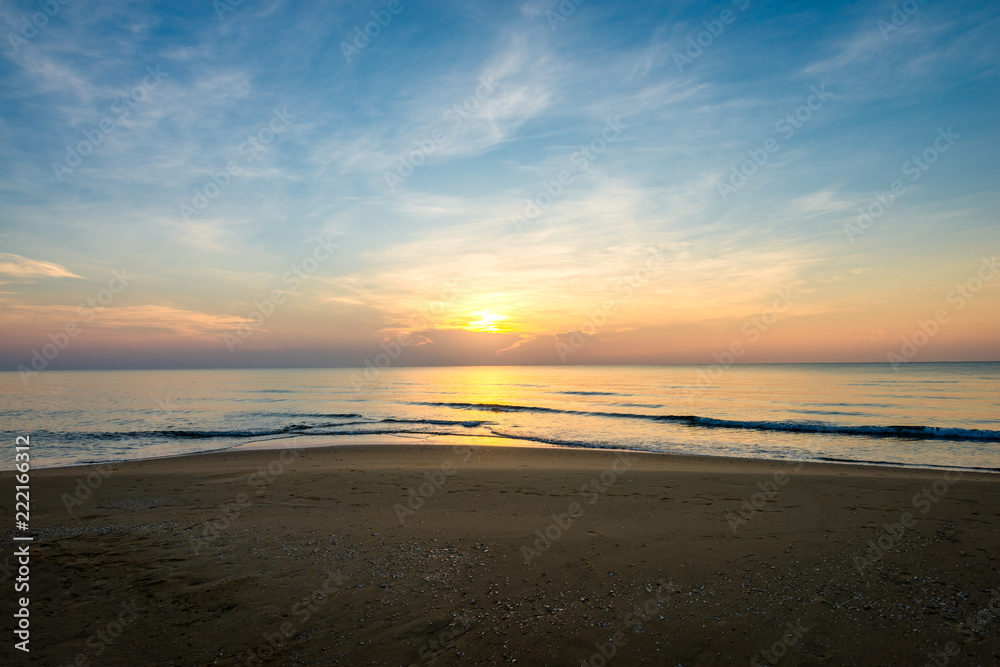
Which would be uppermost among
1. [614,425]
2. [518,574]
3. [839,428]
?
[518,574]

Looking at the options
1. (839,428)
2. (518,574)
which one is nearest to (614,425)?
(839,428)

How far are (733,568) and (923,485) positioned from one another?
31.9ft

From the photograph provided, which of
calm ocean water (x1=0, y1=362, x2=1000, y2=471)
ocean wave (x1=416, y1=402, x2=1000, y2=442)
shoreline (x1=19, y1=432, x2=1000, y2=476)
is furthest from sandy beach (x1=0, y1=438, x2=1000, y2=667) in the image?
ocean wave (x1=416, y1=402, x2=1000, y2=442)

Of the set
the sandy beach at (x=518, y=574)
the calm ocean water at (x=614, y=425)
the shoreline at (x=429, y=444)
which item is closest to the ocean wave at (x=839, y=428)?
the calm ocean water at (x=614, y=425)

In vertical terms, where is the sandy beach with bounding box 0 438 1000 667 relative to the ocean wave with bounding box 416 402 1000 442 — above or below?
above

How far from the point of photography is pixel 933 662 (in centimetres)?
481

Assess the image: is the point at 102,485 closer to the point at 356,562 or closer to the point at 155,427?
the point at 356,562

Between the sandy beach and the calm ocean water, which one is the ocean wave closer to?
the calm ocean water

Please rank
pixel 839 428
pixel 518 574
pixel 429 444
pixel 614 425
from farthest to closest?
pixel 614 425, pixel 839 428, pixel 429 444, pixel 518 574

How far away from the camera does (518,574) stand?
6.86m

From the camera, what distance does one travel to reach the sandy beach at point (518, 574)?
5.09 m

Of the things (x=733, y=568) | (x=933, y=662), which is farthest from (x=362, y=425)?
(x=933, y=662)

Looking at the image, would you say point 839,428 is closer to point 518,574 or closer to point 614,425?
point 614,425

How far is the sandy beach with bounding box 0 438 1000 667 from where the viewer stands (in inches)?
200
